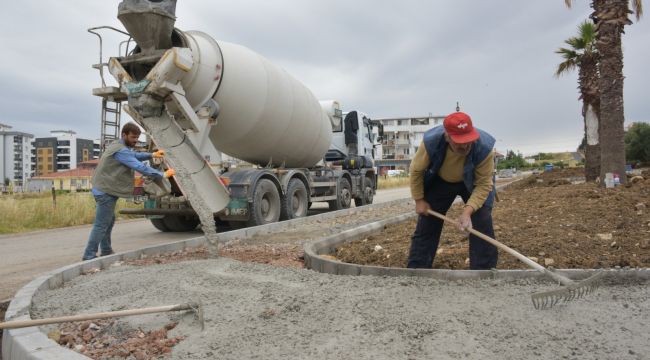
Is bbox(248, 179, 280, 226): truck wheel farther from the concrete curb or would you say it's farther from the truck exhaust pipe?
the truck exhaust pipe

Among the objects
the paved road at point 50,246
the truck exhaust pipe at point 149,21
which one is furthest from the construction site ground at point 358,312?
the truck exhaust pipe at point 149,21

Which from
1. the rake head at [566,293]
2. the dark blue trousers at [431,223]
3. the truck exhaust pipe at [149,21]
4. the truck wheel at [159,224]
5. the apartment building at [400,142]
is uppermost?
the apartment building at [400,142]

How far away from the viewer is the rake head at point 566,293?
3.22 metres

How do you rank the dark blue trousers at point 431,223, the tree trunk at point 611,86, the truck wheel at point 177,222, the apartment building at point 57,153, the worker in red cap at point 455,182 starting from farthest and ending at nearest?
the apartment building at point 57,153, the truck wheel at point 177,222, the tree trunk at point 611,86, the dark blue trousers at point 431,223, the worker in red cap at point 455,182

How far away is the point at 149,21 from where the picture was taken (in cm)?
696

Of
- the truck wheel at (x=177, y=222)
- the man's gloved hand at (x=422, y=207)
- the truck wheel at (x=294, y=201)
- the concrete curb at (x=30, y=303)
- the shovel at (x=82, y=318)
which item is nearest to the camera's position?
the concrete curb at (x=30, y=303)

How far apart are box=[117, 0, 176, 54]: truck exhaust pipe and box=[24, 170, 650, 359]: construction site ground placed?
11.7 feet

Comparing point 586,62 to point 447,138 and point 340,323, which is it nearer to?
point 447,138

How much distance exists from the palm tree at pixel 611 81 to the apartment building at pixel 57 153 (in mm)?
125607

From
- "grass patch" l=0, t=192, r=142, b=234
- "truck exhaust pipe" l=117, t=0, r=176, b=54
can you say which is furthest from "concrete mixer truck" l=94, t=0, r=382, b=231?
"grass patch" l=0, t=192, r=142, b=234

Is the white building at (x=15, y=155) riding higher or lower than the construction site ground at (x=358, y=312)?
higher

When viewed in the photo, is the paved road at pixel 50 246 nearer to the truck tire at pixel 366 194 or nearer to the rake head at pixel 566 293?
the rake head at pixel 566 293

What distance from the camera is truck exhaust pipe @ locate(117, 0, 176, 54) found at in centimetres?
684

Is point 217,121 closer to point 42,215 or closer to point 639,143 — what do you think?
point 42,215
